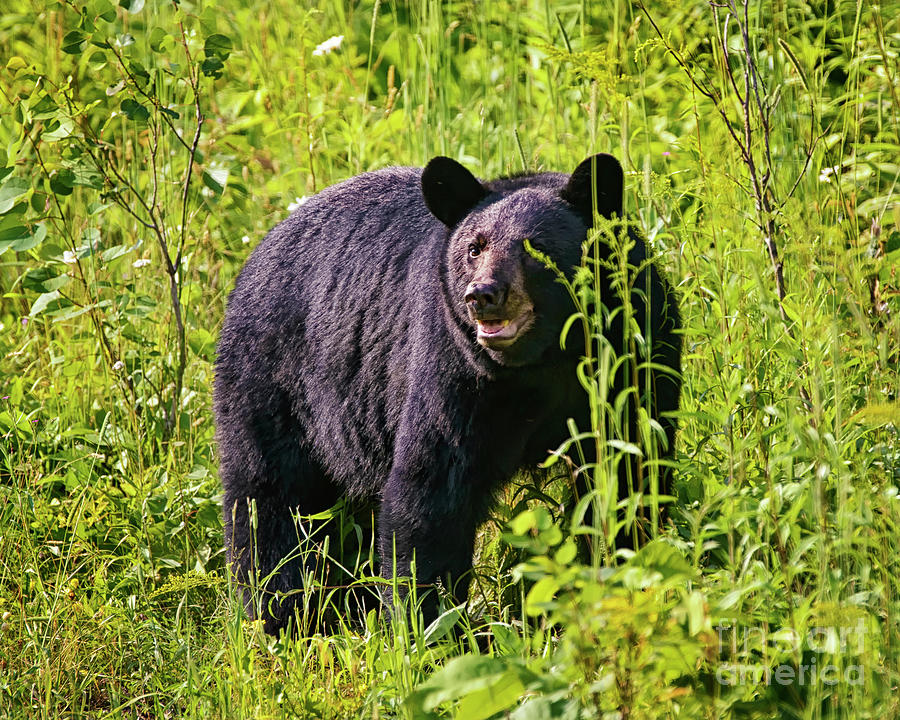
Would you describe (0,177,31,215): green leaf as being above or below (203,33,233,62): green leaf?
below

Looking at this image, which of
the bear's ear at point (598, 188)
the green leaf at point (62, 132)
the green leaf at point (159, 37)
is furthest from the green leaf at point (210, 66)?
the bear's ear at point (598, 188)

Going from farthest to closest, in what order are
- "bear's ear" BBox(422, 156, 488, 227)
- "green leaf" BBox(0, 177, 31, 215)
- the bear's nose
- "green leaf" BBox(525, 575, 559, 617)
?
1. "green leaf" BBox(0, 177, 31, 215)
2. "bear's ear" BBox(422, 156, 488, 227)
3. the bear's nose
4. "green leaf" BBox(525, 575, 559, 617)

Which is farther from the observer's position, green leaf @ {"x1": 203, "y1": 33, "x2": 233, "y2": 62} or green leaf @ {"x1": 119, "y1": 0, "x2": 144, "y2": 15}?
green leaf @ {"x1": 203, "y1": 33, "x2": 233, "y2": 62}

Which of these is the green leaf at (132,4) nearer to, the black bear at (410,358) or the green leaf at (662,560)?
the black bear at (410,358)

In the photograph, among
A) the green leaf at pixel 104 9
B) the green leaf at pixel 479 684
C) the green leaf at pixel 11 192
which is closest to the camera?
the green leaf at pixel 479 684

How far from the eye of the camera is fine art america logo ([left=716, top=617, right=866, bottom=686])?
2402 mm

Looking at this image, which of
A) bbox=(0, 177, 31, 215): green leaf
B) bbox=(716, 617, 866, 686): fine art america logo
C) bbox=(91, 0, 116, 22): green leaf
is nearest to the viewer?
bbox=(716, 617, 866, 686): fine art america logo

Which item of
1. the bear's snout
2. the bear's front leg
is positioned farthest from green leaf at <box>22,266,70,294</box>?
the bear's snout

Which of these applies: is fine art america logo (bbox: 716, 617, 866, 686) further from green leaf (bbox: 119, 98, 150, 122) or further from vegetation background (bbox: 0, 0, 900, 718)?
green leaf (bbox: 119, 98, 150, 122)

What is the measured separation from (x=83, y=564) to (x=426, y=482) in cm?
127

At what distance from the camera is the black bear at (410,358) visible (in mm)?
3250

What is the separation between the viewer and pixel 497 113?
6.03 meters

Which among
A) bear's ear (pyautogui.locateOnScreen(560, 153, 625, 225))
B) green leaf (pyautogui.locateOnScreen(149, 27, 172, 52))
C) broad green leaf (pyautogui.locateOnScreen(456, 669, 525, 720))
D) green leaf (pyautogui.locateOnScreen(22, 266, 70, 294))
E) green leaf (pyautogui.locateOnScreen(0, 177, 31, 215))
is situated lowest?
broad green leaf (pyautogui.locateOnScreen(456, 669, 525, 720))

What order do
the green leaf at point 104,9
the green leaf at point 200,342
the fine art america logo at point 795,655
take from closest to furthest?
the fine art america logo at point 795,655 < the green leaf at point 104,9 < the green leaf at point 200,342
